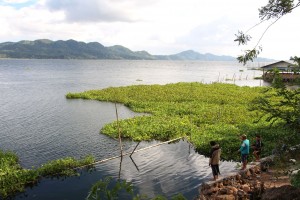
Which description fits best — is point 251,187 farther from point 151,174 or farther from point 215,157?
point 151,174

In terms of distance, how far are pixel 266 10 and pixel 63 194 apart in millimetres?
16817

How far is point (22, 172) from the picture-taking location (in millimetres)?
22156

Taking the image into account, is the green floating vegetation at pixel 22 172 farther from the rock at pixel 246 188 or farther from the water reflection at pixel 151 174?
the rock at pixel 246 188

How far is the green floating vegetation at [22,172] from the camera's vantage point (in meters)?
20.6

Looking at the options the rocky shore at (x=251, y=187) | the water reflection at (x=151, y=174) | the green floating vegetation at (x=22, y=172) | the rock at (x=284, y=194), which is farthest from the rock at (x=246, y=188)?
the green floating vegetation at (x=22, y=172)

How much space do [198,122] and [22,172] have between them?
21905 mm

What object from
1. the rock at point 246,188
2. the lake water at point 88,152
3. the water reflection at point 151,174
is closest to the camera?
the rock at point 246,188

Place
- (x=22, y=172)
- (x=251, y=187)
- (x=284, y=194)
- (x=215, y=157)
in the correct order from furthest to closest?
(x=22, y=172) < (x=215, y=157) < (x=251, y=187) < (x=284, y=194)

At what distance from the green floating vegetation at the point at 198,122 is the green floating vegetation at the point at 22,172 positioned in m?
9.34

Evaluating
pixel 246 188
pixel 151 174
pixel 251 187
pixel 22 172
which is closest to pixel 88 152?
pixel 22 172

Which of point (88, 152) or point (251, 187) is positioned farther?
point (88, 152)

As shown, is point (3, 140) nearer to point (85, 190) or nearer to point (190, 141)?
point (85, 190)

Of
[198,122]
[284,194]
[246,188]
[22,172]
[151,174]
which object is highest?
[284,194]

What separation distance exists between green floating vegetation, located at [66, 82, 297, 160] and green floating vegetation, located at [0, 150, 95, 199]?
9336 millimetres
